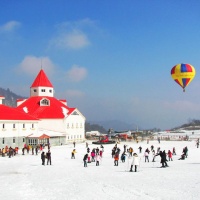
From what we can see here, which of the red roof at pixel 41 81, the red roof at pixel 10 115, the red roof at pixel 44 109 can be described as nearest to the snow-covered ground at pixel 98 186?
the red roof at pixel 10 115

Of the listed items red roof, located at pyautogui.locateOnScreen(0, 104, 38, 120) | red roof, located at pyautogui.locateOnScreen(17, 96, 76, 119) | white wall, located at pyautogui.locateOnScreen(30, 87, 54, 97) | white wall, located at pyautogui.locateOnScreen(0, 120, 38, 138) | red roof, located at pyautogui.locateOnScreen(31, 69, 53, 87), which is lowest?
white wall, located at pyautogui.locateOnScreen(0, 120, 38, 138)

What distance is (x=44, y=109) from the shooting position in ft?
221

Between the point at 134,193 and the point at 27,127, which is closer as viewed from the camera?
the point at 134,193

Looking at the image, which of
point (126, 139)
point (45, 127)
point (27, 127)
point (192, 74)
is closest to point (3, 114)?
point (27, 127)

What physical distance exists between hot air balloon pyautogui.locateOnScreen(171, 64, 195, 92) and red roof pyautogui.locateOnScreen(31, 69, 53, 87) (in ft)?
95.0

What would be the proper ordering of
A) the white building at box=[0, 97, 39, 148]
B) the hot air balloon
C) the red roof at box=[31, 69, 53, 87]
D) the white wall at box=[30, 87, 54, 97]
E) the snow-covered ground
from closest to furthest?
the snow-covered ground, the white building at box=[0, 97, 39, 148], the hot air balloon, the white wall at box=[30, 87, 54, 97], the red roof at box=[31, 69, 53, 87]

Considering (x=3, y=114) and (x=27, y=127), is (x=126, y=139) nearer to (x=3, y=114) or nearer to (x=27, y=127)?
(x=27, y=127)

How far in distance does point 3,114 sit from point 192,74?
3328cm

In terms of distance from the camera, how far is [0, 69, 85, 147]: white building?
2179 inches

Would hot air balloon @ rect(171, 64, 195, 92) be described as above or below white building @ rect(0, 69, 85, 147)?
above

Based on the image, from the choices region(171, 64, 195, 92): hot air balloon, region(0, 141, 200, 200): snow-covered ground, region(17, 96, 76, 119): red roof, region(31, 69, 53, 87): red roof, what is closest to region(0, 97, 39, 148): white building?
region(17, 96, 76, 119): red roof

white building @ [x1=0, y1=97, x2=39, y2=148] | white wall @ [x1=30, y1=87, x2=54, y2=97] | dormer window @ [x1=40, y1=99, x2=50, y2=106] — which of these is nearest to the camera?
white building @ [x1=0, y1=97, x2=39, y2=148]

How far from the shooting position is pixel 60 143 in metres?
61.9

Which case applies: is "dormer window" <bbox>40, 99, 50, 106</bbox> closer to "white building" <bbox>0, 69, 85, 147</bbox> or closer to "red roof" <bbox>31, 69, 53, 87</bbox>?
"white building" <bbox>0, 69, 85, 147</bbox>
